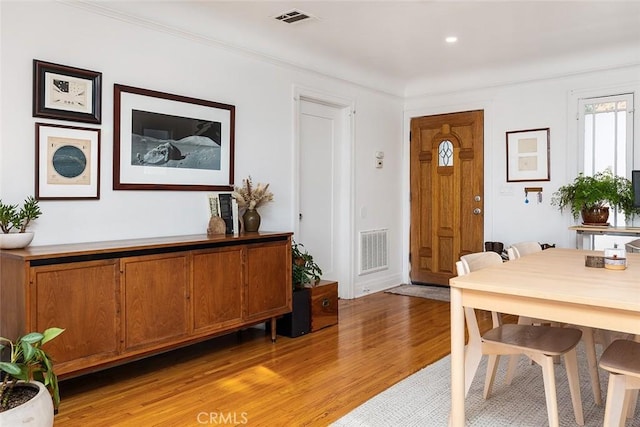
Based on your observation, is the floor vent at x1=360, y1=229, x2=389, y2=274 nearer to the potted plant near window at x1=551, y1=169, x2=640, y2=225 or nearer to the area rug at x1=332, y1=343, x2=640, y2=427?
the potted plant near window at x1=551, y1=169, x2=640, y2=225

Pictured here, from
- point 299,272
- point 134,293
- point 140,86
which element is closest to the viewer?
point 134,293

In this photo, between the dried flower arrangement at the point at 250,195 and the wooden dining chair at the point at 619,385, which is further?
the dried flower arrangement at the point at 250,195

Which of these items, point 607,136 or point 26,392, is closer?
point 26,392

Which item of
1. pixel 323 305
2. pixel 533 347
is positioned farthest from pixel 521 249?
pixel 323 305

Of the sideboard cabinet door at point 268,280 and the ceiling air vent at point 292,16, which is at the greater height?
the ceiling air vent at point 292,16

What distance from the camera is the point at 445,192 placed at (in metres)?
5.90

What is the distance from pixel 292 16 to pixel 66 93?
176cm

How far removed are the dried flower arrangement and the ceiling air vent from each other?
1.32 m

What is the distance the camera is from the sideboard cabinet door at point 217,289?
10.4ft

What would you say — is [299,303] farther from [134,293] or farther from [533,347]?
[533,347]

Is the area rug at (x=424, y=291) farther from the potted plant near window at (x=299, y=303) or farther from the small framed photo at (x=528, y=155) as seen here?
the potted plant near window at (x=299, y=303)

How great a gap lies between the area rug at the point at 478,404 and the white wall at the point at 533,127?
2517mm

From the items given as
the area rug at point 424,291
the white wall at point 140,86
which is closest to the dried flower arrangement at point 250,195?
the white wall at point 140,86

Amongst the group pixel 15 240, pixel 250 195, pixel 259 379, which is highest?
pixel 250 195
